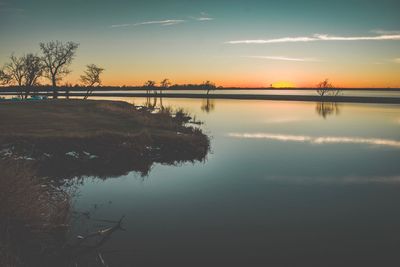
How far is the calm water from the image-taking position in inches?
514

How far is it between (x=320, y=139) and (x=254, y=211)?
30.0 metres

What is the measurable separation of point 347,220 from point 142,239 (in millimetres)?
8755

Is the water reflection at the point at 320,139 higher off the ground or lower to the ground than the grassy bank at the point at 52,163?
lower

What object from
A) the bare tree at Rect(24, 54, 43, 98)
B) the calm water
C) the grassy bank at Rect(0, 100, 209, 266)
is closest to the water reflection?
the calm water

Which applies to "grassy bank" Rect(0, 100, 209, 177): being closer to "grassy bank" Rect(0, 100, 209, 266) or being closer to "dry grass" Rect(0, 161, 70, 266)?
"grassy bank" Rect(0, 100, 209, 266)

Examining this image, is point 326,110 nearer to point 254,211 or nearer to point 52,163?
point 52,163

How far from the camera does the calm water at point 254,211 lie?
1305 centimetres

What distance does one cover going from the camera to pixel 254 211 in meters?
17.6

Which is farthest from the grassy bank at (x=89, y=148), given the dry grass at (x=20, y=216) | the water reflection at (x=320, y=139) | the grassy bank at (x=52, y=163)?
the water reflection at (x=320, y=139)

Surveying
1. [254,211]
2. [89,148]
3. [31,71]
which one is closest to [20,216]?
[254,211]

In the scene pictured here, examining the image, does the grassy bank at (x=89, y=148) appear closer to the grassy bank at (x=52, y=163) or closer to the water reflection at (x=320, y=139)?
the grassy bank at (x=52, y=163)

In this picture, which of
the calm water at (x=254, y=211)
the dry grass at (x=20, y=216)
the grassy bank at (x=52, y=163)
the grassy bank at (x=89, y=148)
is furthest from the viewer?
the grassy bank at (x=89, y=148)

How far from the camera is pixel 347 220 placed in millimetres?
16641

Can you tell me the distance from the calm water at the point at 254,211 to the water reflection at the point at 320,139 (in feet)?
32.8
